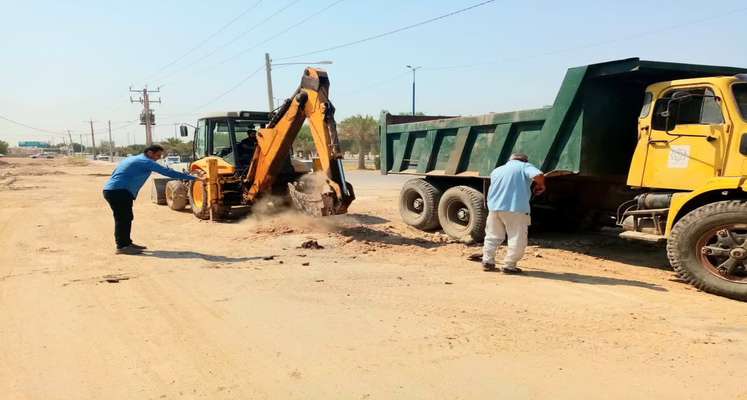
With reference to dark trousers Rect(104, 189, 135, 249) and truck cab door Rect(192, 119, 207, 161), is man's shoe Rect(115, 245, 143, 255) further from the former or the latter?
truck cab door Rect(192, 119, 207, 161)

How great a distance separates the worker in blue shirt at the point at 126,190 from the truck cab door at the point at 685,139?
23.2 ft

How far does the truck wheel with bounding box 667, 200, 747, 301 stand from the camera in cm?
536

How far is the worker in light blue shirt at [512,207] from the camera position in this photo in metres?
6.35

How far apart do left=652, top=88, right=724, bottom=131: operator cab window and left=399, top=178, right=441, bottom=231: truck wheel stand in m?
4.33

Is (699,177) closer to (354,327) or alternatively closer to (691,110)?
(691,110)

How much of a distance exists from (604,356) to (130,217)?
684 cm

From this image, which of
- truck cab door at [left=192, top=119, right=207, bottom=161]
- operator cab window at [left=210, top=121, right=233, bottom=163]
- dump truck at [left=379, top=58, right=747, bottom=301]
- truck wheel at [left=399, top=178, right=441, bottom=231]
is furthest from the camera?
truck cab door at [left=192, top=119, right=207, bottom=161]

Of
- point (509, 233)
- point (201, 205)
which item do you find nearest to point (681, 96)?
point (509, 233)

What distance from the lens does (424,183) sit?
1012 centimetres

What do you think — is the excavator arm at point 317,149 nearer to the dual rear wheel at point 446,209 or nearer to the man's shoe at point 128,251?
the dual rear wheel at point 446,209

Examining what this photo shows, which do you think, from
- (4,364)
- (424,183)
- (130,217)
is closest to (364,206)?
(424,183)

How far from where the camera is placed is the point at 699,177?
5914 millimetres

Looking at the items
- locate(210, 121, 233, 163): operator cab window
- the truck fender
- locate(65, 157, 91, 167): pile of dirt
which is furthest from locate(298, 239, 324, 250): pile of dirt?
locate(65, 157, 91, 167): pile of dirt

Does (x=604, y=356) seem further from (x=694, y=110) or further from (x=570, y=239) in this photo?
(x=570, y=239)
